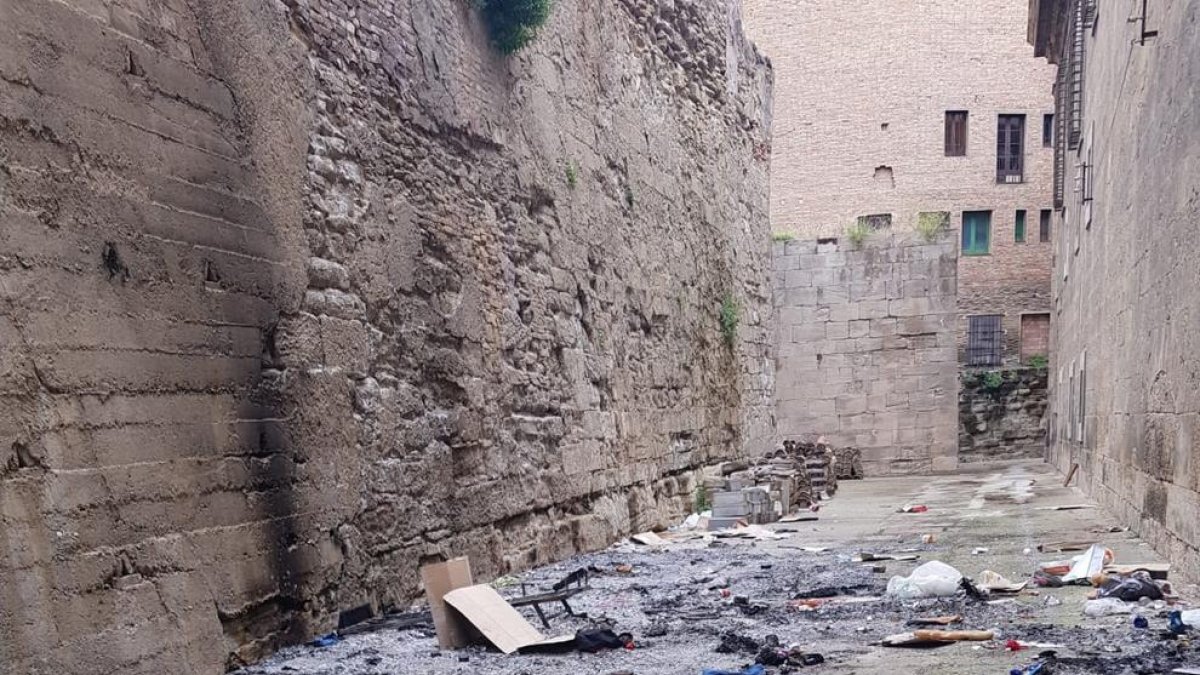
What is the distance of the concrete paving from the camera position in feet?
14.0

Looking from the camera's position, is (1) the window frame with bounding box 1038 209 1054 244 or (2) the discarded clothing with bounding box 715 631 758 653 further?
(1) the window frame with bounding box 1038 209 1054 244

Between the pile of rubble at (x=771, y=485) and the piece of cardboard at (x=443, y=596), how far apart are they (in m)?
5.15

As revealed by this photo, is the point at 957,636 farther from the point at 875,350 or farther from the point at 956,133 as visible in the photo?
the point at 956,133

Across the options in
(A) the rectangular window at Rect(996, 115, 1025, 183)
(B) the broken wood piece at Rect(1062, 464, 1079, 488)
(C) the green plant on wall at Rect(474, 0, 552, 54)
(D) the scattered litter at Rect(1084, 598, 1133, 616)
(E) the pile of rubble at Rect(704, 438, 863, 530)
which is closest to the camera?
(D) the scattered litter at Rect(1084, 598, 1133, 616)

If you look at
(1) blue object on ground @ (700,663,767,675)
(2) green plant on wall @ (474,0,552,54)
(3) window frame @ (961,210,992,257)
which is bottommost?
(1) blue object on ground @ (700,663,767,675)

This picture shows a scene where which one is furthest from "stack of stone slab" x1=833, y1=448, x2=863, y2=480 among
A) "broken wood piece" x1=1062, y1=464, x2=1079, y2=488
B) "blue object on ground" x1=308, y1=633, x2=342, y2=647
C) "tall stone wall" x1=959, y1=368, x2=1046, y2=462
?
"blue object on ground" x1=308, y1=633, x2=342, y2=647

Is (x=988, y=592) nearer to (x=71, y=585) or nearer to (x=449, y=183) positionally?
(x=449, y=183)

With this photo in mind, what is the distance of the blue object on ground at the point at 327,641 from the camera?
4772 mm

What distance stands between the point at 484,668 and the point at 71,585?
5.21ft

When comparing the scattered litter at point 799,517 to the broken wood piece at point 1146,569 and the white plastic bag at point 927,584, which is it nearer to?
the broken wood piece at point 1146,569

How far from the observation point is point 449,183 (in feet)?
21.1

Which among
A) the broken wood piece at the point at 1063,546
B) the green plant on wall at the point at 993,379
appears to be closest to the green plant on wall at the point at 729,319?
the broken wood piece at the point at 1063,546

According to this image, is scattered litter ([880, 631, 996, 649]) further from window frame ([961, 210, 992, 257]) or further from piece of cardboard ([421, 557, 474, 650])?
window frame ([961, 210, 992, 257])

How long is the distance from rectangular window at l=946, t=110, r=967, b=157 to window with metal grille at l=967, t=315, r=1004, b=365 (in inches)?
183
